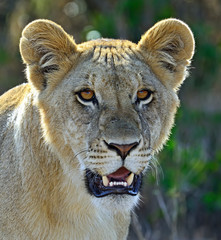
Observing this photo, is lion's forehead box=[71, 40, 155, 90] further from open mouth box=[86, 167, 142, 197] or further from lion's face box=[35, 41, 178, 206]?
open mouth box=[86, 167, 142, 197]

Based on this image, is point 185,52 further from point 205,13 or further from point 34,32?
point 205,13

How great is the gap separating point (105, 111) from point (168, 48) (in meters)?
0.90

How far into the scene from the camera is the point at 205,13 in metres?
11.0

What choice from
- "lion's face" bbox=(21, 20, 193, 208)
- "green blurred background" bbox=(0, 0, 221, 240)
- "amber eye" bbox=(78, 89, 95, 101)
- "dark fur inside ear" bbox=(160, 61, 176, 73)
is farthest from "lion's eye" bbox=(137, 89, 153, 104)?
"green blurred background" bbox=(0, 0, 221, 240)

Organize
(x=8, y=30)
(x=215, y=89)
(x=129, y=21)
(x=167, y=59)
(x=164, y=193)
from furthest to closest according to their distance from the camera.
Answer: (x=8, y=30)
(x=215, y=89)
(x=129, y=21)
(x=164, y=193)
(x=167, y=59)

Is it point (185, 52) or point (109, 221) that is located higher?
point (185, 52)

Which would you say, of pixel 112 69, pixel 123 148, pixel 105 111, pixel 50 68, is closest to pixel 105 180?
pixel 123 148

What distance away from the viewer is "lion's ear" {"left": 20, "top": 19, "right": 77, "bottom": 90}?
387 cm

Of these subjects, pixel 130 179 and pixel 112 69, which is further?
pixel 112 69

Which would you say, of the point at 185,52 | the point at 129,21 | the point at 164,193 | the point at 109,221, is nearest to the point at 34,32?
the point at 185,52

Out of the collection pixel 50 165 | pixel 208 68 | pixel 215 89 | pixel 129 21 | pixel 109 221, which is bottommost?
pixel 215 89

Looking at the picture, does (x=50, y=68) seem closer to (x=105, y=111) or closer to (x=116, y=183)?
(x=105, y=111)

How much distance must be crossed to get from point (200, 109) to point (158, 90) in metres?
6.32

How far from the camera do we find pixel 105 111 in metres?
3.65
